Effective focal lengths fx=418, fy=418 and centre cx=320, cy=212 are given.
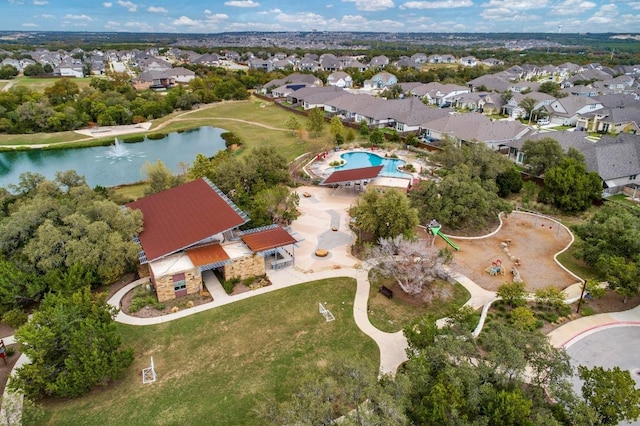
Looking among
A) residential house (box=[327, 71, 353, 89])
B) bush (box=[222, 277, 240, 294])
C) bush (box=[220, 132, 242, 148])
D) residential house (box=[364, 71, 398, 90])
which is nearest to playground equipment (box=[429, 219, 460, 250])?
bush (box=[222, 277, 240, 294])

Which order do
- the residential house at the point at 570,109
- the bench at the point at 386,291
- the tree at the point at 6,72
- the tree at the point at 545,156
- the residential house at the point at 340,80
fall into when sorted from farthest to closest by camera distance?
the tree at the point at 6,72 → the residential house at the point at 340,80 → the residential house at the point at 570,109 → the tree at the point at 545,156 → the bench at the point at 386,291

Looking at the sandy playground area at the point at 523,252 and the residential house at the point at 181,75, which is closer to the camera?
the sandy playground area at the point at 523,252

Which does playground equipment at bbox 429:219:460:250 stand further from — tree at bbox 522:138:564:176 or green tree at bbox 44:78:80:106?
green tree at bbox 44:78:80:106

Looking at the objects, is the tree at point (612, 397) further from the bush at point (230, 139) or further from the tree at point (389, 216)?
the bush at point (230, 139)

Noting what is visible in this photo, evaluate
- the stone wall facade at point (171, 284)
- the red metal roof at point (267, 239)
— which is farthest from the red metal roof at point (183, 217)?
the stone wall facade at point (171, 284)

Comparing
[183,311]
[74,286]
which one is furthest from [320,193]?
[74,286]

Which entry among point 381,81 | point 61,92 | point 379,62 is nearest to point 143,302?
point 61,92
